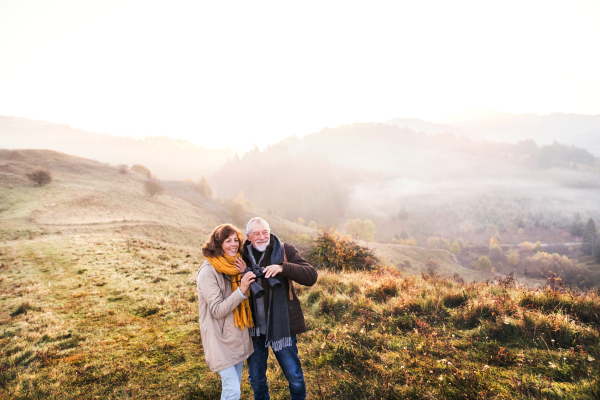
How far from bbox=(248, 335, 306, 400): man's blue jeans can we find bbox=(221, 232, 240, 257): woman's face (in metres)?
1.37

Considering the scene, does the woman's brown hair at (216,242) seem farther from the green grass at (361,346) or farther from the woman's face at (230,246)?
the green grass at (361,346)

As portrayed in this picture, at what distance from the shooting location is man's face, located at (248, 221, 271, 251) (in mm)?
3672

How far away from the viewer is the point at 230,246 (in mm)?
3617

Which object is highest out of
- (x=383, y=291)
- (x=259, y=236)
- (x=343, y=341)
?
(x=259, y=236)

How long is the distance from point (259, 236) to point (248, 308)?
110 cm

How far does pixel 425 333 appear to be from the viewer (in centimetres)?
559

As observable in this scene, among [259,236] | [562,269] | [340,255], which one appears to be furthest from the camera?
[562,269]

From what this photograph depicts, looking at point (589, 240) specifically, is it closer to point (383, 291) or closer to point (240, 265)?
point (383, 291)

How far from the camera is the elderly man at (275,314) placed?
141 inches

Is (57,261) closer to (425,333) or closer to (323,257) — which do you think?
(323,257)

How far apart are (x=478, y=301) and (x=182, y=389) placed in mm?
6951

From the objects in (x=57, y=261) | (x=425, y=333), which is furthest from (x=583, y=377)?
(x=57, y=261)

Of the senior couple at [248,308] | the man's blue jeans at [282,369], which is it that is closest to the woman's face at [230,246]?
the senior couple at [248,308]

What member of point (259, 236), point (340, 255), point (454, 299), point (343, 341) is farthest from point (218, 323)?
point (340, 255)
